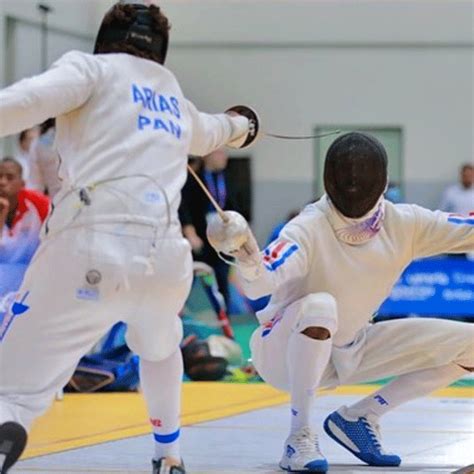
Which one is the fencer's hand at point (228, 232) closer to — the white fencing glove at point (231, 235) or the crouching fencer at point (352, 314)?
the white fencing glove at point (231, 235)

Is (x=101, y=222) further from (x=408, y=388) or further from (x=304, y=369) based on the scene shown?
(x=408, y=388)

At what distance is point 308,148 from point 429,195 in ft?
5.99

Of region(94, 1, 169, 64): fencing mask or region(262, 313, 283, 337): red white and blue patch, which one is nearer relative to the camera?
region(94, 1, 169, 64): fencing mask

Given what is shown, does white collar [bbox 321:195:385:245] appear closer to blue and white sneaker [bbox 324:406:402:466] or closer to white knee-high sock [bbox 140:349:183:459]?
blue and white sneaker [bbox 324:406:402:466]

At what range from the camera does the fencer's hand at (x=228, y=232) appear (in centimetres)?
400

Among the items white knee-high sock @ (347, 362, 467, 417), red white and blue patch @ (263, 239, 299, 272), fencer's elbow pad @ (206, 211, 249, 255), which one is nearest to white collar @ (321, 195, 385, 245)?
red white and blue patch @ (263, 239, 299, 272)

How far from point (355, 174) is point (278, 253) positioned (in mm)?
447

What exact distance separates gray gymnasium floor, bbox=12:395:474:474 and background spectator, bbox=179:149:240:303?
380 cm

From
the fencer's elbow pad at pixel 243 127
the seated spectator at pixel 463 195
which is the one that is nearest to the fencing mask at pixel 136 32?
the fencer's elbow pad at pixel 243 127

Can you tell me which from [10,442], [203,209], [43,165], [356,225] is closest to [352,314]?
[356,225]

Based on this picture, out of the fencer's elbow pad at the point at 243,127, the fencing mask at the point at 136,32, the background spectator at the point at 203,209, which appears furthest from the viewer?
the background spectator at the point at 203,209

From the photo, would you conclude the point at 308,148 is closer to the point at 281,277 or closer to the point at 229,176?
the point at 229,176

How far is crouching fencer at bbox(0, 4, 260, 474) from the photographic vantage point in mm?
3539

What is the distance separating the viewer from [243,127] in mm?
4332
